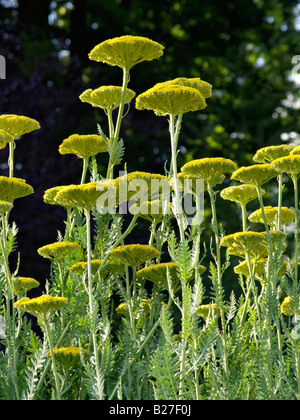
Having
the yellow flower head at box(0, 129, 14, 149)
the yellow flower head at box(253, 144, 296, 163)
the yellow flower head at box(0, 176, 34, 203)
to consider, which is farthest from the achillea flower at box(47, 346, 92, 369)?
the yellow flower head at box(253, 144, 296, 163)

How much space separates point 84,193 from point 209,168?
48cm

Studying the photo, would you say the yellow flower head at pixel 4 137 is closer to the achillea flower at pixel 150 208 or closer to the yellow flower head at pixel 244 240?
the achillea flower at pixel 150 208

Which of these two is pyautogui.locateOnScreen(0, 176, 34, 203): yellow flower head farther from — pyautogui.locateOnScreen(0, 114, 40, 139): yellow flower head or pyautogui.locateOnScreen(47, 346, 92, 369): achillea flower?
pyautogui.locateOnScreen(47, 346, 92, 369): achillea flower

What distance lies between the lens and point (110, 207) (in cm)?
159

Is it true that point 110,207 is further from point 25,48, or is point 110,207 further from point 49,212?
point 25,48

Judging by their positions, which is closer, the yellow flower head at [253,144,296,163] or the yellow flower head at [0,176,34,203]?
the yellow flower head at [0,176,34,203]

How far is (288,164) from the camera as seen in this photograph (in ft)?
5.43

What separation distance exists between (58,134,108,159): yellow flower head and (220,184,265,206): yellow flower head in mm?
497

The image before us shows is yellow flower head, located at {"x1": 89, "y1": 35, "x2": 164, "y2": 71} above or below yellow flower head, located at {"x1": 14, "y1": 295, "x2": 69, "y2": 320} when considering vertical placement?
above

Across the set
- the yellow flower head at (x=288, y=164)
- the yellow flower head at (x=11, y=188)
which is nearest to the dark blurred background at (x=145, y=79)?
the yellow flower head at (x=11, y=188)

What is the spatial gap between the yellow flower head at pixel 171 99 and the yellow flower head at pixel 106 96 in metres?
0.23

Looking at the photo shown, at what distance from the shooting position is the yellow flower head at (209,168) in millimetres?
1653

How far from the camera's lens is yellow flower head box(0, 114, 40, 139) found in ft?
5.87

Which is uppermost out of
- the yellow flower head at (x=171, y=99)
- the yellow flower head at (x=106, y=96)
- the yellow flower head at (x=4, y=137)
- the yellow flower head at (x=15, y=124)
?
the yellow flower head at (x=106, y=96)
